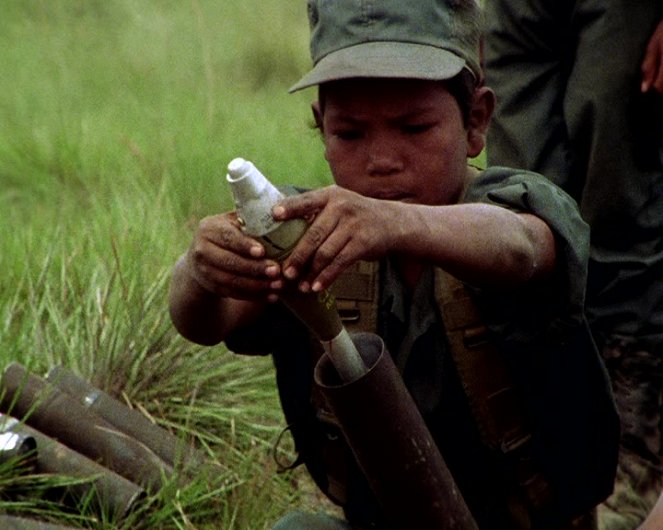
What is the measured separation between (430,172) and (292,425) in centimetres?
63

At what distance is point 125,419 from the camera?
5027 millimetres

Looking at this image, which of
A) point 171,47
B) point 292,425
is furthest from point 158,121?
point 292,425

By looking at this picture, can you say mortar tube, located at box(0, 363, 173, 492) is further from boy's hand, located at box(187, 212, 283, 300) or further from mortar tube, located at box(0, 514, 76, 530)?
boy's hand, located at box(187, 212, 283, 300)

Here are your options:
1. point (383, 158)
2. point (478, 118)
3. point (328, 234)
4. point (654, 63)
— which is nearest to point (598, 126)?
point (654, 63)

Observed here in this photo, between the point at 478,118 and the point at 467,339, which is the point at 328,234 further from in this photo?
the point at 478,118

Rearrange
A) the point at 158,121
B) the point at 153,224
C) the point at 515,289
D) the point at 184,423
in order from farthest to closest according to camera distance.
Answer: the point at 158,121, the point at 153,224, the point at 184,423, the point at 515,289

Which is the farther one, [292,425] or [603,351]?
[603,351]

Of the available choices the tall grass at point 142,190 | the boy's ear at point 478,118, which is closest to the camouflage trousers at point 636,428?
the tall grass at point 142,190

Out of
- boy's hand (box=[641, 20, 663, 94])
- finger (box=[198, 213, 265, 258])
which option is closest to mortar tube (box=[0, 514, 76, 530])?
finger (box=[198, 213, 265, 258])

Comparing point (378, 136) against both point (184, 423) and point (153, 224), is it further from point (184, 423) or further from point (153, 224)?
point (153, 224)

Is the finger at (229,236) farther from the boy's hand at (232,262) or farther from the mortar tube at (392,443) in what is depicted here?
the mortar tube at (392,443)

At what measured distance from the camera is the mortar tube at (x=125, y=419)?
4961 millimetres

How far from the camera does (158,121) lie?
7926mm

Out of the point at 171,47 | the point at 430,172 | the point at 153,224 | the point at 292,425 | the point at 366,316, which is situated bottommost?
the point at 171,47
